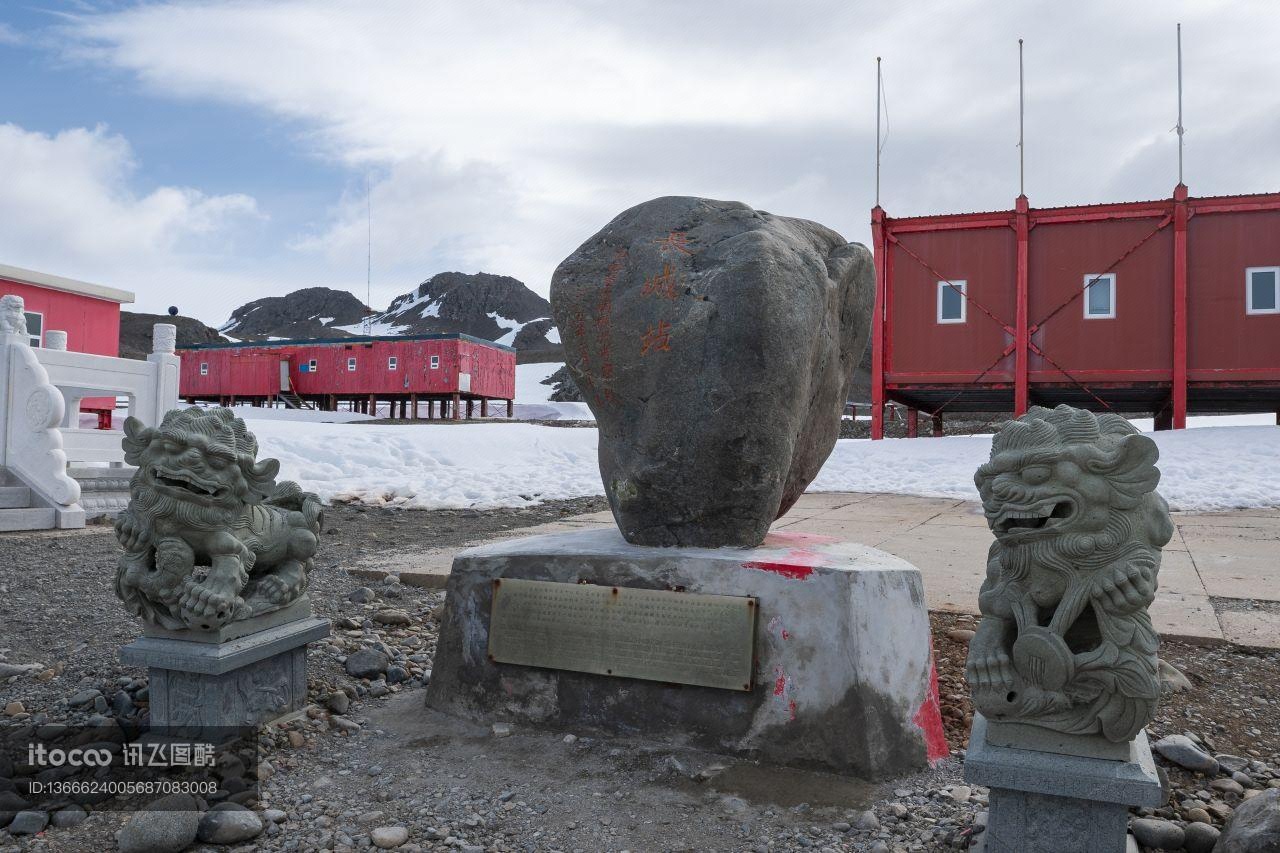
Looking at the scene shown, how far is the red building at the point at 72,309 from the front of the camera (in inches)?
616

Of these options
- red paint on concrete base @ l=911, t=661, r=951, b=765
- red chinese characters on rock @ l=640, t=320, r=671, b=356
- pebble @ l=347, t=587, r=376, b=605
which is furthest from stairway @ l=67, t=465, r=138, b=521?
red paint on concrete base @ l=911, t=661, r=951, b=765

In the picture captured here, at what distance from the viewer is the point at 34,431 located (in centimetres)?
836

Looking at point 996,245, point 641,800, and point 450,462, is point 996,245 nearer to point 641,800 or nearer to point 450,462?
point 450,462

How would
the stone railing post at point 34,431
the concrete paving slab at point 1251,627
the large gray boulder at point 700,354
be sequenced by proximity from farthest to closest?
the stone railing post at point 34,431 < the concrete paving slab at point 1251,627 < the large gray boulder at point 700,354

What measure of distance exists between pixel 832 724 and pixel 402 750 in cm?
158

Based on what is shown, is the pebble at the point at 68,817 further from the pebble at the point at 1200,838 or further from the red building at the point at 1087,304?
the red building at the point at 1087,304

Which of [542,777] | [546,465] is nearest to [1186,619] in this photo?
[542,777]

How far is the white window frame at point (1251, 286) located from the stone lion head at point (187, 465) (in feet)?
50.2

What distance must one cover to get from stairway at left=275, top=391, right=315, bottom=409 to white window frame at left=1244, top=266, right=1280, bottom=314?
23.0 metres

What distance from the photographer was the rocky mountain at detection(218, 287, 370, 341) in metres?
81.1

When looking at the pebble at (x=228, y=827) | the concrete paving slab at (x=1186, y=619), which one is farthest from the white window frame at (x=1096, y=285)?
the pebble at (x=228, y=827)

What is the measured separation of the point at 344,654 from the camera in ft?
13.5

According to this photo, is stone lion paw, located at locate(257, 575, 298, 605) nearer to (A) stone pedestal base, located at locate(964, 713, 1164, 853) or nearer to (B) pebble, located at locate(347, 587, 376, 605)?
(B) pebble, located at locate(347, 587, 376, 605)

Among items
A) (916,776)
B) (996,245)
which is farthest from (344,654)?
(996,245)
